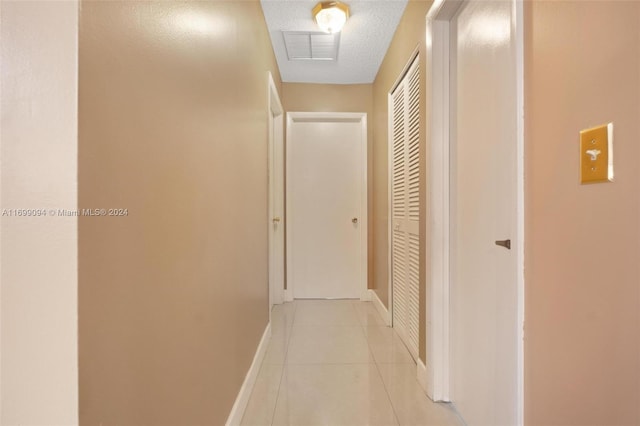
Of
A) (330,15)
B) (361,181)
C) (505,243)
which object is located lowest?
(505,243)

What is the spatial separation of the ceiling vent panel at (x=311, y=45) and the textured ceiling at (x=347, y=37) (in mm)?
47

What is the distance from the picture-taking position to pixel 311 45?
104 inches

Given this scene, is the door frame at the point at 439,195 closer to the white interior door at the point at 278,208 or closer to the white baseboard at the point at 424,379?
the white baseboard at the point at 424,379

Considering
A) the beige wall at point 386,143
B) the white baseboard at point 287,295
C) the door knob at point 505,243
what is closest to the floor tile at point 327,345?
the beige wall at point 386,143

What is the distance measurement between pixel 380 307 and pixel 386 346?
2.40 feet

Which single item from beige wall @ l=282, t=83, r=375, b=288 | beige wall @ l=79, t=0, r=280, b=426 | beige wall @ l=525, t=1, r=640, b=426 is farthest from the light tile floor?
beige wall @ l=282, t=83, r=375, b=288

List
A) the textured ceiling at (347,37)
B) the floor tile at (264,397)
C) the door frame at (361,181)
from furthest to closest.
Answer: the door frame at (361,181), the textured ceiling at (347,37), the floor tile at (264,397)

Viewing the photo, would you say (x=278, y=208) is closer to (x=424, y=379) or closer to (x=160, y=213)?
(x=424, y=379)

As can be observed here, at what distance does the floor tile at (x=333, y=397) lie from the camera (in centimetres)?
152
